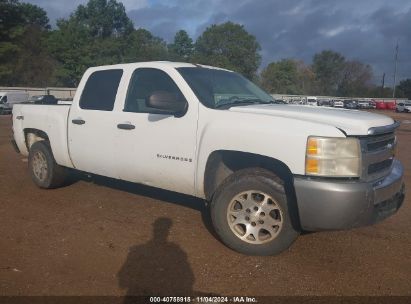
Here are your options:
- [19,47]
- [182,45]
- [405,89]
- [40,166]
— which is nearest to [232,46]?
[182,45]

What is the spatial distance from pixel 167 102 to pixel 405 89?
9760 centimetres

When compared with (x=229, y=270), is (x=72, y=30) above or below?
above

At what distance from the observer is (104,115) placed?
5285 millimetres

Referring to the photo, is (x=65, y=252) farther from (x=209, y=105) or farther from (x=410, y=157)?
(x=410, y=157)

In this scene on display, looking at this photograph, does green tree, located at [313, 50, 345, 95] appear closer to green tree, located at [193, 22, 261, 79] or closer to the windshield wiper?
green tree, located at [193, 22, 261, 79]

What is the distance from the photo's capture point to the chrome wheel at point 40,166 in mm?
6430

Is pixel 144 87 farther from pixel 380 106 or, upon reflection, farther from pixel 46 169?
pixel 380 106

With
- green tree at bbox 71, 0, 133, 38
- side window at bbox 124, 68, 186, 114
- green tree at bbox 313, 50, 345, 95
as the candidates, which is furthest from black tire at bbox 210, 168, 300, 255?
green tree at bbox 313, 50, 345, 95

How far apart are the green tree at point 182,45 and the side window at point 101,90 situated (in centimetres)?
7626

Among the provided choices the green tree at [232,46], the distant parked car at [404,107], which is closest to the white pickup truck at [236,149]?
the distant parked car at [404,107]

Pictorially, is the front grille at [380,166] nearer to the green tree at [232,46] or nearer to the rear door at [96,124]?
the rear door at [96,124]

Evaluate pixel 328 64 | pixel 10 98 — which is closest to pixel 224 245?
pixel 10 98

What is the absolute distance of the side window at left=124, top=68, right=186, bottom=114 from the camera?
4855mm

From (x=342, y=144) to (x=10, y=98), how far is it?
35607mm
